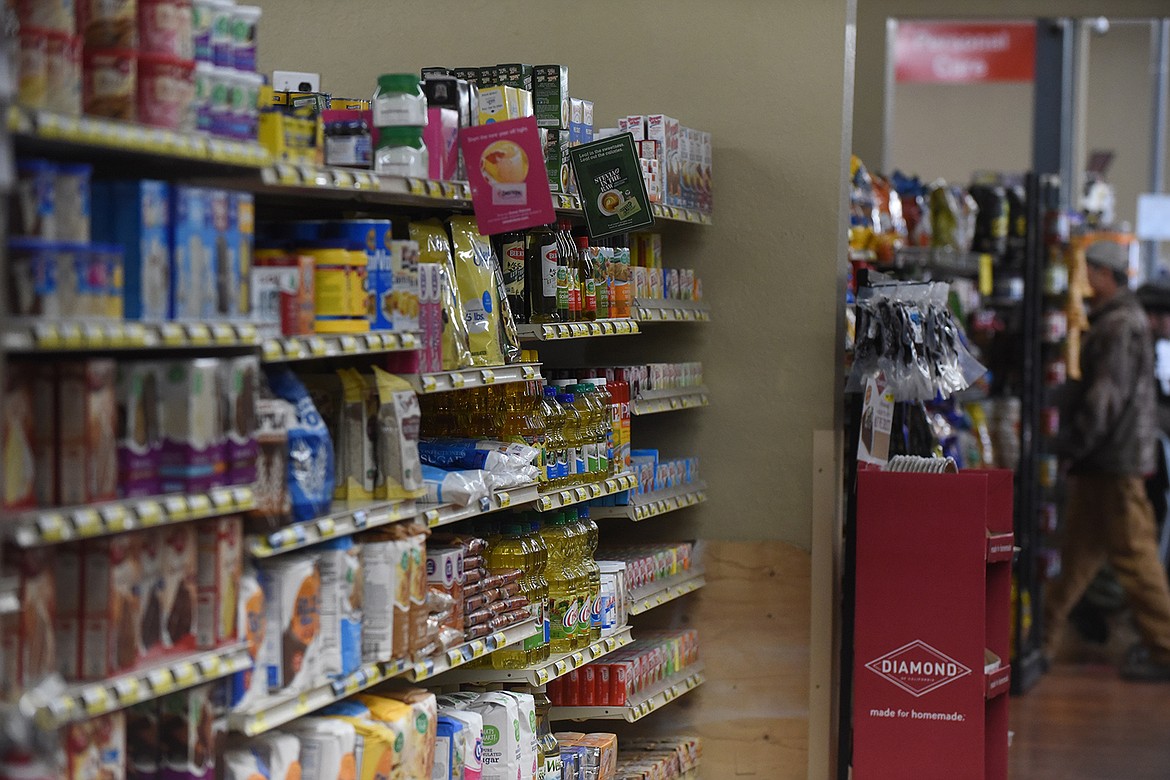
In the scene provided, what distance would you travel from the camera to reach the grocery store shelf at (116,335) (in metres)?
2.69

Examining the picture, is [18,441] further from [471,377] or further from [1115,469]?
[1115,469]

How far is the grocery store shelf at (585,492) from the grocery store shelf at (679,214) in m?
0.89

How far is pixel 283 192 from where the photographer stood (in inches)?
146

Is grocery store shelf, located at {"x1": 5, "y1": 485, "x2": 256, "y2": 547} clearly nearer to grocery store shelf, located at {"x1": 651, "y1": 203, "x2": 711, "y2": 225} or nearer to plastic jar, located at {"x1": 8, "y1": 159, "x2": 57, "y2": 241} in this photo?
plastic jar, located at {"x1": 8, "y1": 159, "x2": 57, "y2": 241}

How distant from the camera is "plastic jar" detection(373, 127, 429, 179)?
12.6 ft

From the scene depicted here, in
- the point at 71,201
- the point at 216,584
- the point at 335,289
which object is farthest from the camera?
the point at 335,289

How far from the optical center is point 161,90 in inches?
119

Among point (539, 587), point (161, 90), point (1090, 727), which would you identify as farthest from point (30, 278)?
point (1090, 727)

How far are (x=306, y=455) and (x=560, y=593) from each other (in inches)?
61.3

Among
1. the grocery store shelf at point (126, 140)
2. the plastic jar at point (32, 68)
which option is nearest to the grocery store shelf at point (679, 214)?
the grocery store shelf at point (126, 140)

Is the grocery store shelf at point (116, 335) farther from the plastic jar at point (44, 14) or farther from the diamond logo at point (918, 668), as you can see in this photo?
the diamond logo at point (918, 668)

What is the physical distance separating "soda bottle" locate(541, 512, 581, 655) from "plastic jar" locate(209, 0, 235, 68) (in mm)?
2054

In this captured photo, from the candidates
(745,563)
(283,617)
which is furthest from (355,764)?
(745,563)

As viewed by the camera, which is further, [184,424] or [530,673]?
[530,673]
